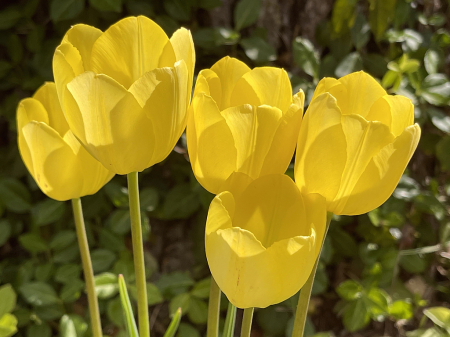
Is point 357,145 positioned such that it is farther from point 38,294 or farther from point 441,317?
point 38,294

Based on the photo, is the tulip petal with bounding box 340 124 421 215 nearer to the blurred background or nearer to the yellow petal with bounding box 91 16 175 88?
the yellow petal with bounding box 91 16 175 88

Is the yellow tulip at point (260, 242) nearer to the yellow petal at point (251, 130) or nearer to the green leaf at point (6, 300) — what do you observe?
the yellow petal at point (251, 130)

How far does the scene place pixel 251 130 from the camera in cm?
26

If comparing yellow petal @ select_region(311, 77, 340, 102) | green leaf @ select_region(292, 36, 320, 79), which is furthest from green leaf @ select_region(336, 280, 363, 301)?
yellow petal @ select_region(311, 77, 340, 102)

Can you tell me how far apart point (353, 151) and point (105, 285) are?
22.0 inches

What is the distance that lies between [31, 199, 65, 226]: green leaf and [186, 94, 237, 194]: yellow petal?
1.81 feet

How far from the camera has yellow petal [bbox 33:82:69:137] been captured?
36 centimetres

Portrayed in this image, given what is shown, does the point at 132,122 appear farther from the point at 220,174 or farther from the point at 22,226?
the point at 22,226

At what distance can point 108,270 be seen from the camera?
0.82m

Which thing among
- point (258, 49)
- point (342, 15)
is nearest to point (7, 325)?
point (258, 49)

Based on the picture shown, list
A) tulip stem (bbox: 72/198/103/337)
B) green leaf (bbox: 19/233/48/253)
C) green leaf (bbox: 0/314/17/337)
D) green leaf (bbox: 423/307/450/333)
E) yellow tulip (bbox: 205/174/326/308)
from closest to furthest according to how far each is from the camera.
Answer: yellow tulip (bbox: 205/174/326/308) < tulip stem (bbox: 72/198/103/337) < green leaf (bbox: 0/314/17/337) < green leaf (bbox: 423/307/450/333) < green leaf (bbox: 19/233/48/253)

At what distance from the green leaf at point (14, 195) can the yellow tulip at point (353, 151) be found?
25.6 inches

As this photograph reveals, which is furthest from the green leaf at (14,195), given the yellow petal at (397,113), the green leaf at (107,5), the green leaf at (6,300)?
the yellow petal at (397,113)

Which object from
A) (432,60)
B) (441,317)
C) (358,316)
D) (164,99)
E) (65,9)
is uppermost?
(164,99)
